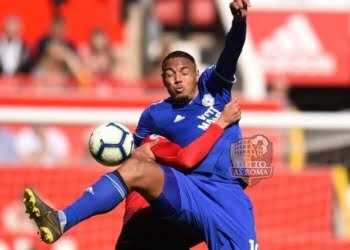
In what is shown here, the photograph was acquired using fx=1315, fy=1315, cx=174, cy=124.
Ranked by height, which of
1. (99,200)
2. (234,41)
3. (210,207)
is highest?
(234,41)

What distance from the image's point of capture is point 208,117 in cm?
898

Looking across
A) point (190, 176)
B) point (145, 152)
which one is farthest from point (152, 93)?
point (190, 176)

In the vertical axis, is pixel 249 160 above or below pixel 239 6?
below

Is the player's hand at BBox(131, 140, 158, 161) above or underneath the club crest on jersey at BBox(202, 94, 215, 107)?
underneath

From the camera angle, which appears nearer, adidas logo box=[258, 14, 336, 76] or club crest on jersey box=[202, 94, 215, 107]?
club crest on jersey box=[202, 94, 215, 107]

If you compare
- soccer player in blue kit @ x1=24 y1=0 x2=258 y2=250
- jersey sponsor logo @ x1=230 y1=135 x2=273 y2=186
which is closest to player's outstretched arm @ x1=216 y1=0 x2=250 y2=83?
soccer player in blue kit @ x1=24 y1=0 x2=258 y2=250

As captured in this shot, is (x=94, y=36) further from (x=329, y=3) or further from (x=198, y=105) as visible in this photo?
(x=198, y=105)

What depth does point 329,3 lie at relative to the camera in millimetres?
17172

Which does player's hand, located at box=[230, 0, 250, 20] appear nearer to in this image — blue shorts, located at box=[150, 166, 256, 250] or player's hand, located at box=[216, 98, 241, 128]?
player's hand, located at box=[216, 98, 241, 128]

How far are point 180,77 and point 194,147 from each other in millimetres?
494

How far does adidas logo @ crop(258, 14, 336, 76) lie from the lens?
A: 16.9 meters

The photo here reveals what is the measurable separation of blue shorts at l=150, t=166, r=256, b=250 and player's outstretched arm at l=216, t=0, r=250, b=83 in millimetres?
717

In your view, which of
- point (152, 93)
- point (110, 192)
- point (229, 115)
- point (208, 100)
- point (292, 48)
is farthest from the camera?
point (292, 48)

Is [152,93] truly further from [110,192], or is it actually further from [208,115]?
[110,192]
